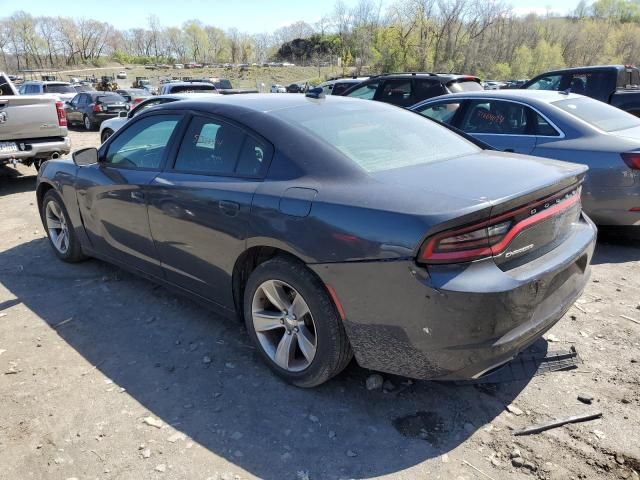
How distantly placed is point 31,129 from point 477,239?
833cm

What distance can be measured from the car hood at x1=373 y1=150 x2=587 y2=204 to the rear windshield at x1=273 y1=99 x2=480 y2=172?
5.2 inches

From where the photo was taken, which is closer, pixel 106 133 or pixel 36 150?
pixel 36 150

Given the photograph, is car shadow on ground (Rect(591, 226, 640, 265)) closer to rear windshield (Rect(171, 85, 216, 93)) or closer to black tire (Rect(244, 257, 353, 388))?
black tire (Rect(244, 257, 353, 388))

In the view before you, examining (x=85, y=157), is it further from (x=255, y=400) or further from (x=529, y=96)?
(x=529, y=96)

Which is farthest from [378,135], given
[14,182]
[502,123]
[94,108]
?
[94,108]

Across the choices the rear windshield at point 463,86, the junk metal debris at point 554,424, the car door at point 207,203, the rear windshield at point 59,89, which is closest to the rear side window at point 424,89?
the rear windshield at point 463,86

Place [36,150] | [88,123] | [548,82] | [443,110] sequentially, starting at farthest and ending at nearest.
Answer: [88,123], [548,82], [36,150], [443,110]

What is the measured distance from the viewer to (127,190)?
3.79m

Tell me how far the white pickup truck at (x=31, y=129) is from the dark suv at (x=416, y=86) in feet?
18.0

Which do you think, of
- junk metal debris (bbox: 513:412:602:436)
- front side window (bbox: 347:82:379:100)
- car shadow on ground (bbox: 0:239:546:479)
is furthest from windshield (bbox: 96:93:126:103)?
junk metal debris (bbox: 513:412:602:436)

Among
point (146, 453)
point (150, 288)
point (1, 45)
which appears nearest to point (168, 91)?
point (150, 288)

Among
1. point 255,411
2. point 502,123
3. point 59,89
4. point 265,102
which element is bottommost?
point 255,411

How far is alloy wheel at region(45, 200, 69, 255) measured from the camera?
16.0 feet

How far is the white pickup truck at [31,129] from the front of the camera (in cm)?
795
